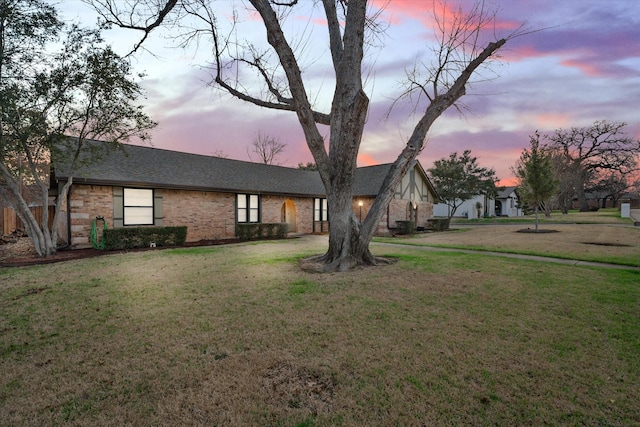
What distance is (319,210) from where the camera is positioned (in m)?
22.7

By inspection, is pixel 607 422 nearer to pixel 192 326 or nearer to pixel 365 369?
pixel 365 369

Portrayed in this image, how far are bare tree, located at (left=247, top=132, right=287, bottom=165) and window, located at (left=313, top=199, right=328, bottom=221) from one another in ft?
70.9

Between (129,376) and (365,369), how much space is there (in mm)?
2496

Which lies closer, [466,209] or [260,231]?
[260,231]

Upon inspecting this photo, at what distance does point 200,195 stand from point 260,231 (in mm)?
3730

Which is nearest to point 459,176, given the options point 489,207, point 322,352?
point 489,207

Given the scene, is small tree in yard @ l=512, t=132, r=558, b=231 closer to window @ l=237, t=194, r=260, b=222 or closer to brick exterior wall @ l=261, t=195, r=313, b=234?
brick exterior wall @ l=261, t=195, r=313, b=234

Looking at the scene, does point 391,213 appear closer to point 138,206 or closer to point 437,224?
point 437,224

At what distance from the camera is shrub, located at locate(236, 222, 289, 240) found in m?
16.2

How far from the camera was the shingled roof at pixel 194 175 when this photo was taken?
13.2m

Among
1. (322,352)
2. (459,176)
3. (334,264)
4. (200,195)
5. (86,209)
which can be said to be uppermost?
(459,176)

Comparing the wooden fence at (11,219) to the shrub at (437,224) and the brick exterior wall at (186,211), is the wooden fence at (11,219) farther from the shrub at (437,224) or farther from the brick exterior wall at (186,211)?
the shrub at (437,224)

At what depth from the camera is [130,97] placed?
11.4 meters

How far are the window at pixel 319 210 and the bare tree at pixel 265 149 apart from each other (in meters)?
21.6
